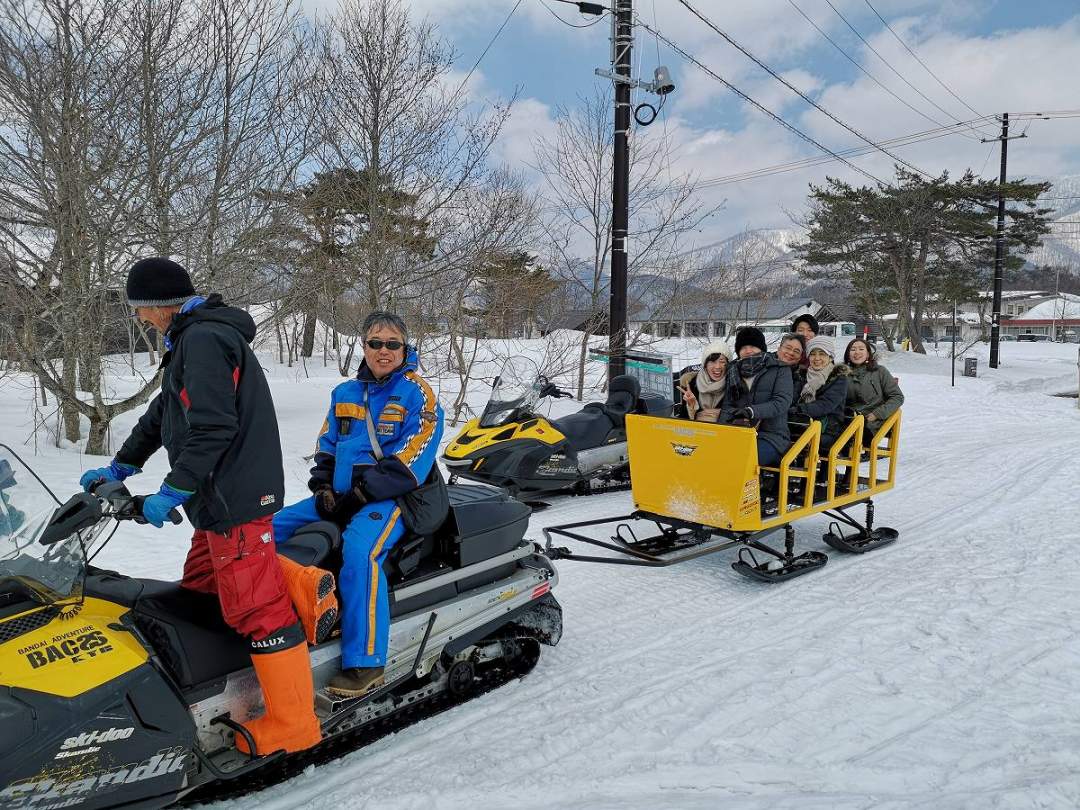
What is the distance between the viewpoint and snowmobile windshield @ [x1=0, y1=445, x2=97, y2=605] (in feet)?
7.66

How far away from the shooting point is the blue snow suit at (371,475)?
2.84m

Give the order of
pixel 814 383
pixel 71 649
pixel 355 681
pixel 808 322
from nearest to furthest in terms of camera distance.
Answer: pixel 71 649
pixel 355 681
pixel 814 383
pixel 808 322

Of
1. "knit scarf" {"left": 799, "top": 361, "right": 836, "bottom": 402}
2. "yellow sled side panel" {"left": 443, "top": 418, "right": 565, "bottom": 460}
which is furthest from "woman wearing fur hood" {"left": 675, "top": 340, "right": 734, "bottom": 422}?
"yellow sled side panel" {"left": 443, "top": 418, "right": 565, "bottom": 460}

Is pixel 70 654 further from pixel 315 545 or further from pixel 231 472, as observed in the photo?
pixel 315 545


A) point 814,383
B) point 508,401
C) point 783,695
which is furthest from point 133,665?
point 814,383

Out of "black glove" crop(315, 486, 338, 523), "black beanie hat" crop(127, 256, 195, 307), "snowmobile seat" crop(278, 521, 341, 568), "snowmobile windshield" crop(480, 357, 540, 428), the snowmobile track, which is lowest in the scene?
the snowmobile track

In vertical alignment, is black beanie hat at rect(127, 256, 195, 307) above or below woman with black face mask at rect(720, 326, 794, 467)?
above

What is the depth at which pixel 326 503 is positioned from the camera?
3.25m

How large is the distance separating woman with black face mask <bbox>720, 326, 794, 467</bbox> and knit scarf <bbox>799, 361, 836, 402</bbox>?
774mm

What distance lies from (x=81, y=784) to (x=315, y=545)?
104cm

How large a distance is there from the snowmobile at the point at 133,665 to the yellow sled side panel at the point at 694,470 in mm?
2054

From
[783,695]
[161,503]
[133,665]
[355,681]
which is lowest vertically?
[783,695]

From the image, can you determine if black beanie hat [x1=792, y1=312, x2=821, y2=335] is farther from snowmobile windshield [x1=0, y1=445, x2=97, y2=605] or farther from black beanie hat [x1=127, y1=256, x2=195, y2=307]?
snowmobile windshield [x1=0, y1=445, x2=97, y2=605]

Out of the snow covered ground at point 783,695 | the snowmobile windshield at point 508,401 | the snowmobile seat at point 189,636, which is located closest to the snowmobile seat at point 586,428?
the snowmobile windshield at point 508,401
